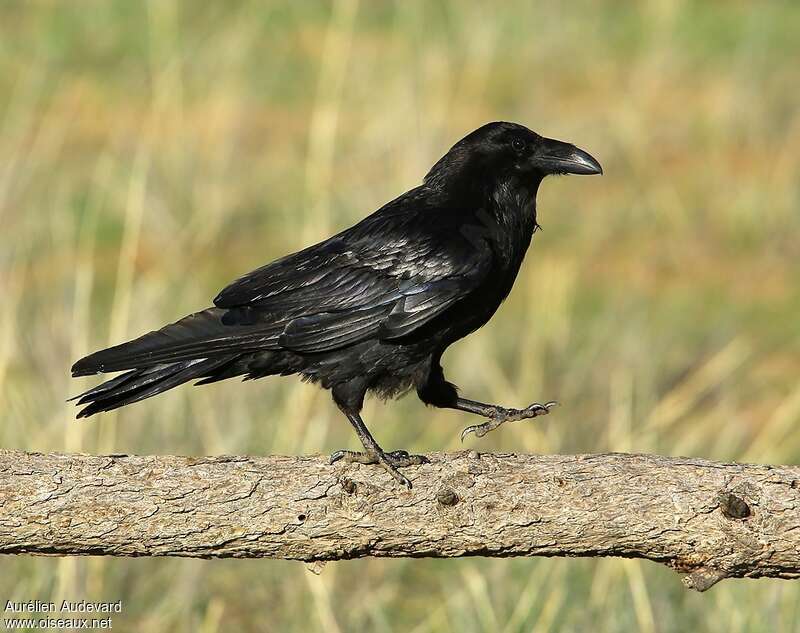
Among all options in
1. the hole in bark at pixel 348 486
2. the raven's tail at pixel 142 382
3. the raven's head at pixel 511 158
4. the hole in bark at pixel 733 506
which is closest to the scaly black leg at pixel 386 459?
the hole in bark at pixel 348 486

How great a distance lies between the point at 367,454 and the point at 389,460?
184 mm

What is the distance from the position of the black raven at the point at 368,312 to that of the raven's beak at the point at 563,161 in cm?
17

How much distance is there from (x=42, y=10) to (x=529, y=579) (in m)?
13.3

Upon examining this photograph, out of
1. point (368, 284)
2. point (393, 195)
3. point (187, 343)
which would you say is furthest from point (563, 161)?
point (393, 195)

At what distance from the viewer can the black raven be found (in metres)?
4.51

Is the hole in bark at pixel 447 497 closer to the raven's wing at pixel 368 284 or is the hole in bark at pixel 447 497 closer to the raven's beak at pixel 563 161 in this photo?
the raven's wing at pixel 368 284

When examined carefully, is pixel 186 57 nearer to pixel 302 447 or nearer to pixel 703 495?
pixel 302 447

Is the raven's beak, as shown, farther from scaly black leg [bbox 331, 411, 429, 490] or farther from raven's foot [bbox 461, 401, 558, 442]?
scaly black leg [bbox 331, 411, 429, 490]

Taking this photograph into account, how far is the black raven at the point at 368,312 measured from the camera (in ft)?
14.8

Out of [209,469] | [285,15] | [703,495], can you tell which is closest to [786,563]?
[703,495]

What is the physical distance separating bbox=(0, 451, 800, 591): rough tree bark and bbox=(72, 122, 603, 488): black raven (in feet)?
1.47

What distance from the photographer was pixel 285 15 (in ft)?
59.1

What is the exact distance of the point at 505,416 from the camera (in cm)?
485

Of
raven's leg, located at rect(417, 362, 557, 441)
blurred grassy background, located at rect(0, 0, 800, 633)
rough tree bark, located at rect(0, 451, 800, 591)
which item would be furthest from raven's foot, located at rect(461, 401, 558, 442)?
blurred grassy background, located at rect(0, 0, 800, 633)
